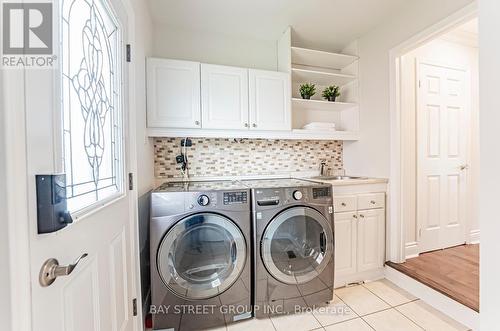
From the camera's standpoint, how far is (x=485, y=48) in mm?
753

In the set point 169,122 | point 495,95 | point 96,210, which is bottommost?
point 96,210

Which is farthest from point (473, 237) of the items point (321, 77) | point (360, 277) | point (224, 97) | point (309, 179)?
point (224, 97)

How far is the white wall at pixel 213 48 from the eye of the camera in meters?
2.21

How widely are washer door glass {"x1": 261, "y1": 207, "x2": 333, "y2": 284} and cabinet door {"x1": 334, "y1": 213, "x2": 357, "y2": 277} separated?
0.27 metres

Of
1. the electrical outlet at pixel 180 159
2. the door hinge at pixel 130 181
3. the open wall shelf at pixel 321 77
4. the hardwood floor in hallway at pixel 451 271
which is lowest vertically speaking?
the hardwood floor in hallway at pixel 451 271

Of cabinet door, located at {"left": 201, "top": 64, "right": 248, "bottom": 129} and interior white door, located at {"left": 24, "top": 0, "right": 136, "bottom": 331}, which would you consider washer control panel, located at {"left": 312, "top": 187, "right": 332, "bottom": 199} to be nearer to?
cabinet door, located at {"left": 201, "top": 64, "right": 248, "bottom": 129}

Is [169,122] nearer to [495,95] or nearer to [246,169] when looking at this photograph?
[246,169]

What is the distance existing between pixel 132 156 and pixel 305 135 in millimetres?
1627

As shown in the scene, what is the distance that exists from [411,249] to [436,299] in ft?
2.09

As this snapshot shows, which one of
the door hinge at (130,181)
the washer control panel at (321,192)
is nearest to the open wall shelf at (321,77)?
the washer control panel at (321,192)

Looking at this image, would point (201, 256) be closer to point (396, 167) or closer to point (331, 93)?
point (396, 167)

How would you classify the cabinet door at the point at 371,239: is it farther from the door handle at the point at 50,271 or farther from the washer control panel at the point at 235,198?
the door handle at the point at 50,271

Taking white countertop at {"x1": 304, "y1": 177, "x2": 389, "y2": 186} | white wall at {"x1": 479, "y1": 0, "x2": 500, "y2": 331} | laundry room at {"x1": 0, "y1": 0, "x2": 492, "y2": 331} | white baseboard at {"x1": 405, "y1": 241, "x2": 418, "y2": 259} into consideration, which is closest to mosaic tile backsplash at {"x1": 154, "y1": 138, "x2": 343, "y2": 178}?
laundry room at {"x1": 0, "y1": 0, "x2": 492, "y2": 331}

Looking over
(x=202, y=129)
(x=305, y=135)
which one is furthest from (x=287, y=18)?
(x=202, y=129)
